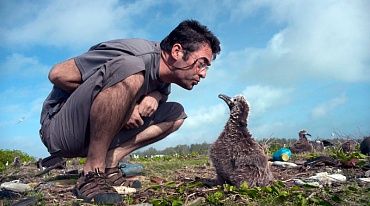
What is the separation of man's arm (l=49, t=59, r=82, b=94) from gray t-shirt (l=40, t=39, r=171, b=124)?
0.24ft

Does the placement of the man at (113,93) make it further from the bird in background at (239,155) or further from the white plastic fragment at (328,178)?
the white plastic fragment at (328,178)

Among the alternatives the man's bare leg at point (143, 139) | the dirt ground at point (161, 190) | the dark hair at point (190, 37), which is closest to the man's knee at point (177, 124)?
the man's bare leg at point (143, 139)

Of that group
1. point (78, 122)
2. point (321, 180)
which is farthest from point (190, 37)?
point (321, 180)

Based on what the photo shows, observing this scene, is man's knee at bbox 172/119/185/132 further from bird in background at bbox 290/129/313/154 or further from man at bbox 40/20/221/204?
bird in background at bbox 290/129/313/154

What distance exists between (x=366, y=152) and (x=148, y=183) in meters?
4.13

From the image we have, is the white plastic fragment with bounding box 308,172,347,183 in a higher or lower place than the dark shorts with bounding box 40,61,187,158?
lower

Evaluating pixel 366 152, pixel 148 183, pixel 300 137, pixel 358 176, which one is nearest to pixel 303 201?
pixel 358 176

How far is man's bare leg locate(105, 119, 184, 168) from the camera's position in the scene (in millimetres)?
4887

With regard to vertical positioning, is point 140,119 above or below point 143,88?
below

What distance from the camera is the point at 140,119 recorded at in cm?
470

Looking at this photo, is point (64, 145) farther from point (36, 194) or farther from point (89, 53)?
point (89, 53)

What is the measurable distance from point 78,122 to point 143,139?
109cm

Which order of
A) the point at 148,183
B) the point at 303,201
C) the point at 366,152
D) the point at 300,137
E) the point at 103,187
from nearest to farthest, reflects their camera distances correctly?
the point at 303,201, the point at 103,187, the point at 148,183, the point at 366,152, the point at 300,137


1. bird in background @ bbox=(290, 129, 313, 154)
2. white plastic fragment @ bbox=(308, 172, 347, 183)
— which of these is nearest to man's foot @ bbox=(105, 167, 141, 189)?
white plastic fragment @ bbox=(308, 172, 347, 183)
